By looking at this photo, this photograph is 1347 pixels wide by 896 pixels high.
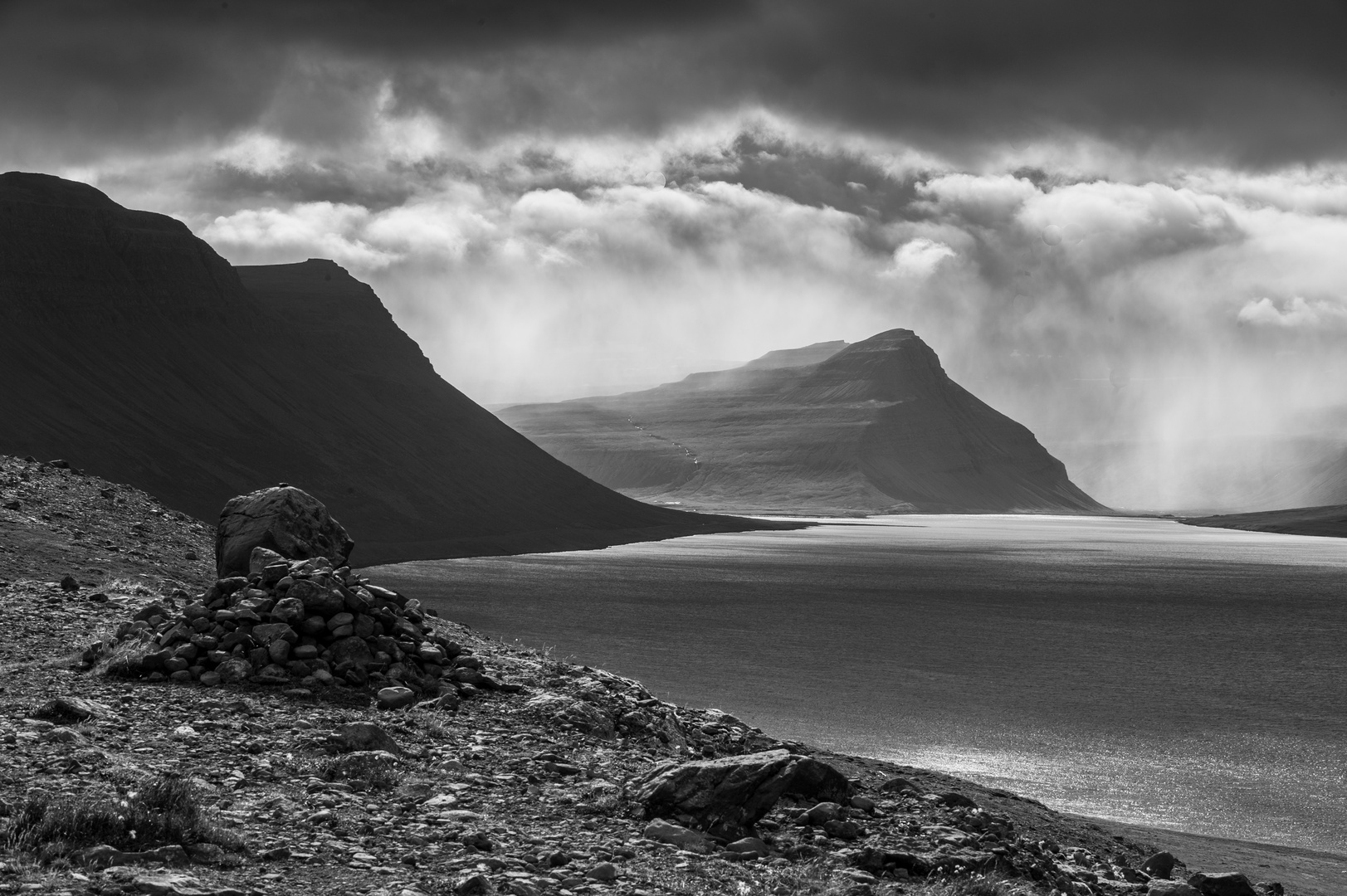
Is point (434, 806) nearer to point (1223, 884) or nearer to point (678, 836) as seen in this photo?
point (678, 836)

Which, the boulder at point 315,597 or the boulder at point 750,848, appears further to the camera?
the boulder at point 315,597

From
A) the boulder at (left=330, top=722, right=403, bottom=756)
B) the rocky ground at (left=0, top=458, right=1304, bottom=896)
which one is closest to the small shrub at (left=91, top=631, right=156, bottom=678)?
the rocky ground at (left=0, top=458, right=1304, bottom=896)

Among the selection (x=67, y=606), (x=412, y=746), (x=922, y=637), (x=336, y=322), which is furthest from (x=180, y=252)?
(x=412, y=746)

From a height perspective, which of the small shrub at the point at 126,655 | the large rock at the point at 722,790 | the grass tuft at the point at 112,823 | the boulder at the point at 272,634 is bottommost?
the large rock at the point at 722,790

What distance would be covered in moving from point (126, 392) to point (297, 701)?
12845cm

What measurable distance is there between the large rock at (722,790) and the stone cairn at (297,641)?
6.39 metres

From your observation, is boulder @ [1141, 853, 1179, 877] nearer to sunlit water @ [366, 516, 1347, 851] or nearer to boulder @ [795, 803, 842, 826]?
sunlit water @ [366, 516, 1347, 851]

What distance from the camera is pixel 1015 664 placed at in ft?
163

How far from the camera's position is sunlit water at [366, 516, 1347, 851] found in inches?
1118

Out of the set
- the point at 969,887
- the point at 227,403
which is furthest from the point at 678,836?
the point at 227,403

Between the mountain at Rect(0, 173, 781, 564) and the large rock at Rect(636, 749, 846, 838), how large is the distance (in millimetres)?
96582

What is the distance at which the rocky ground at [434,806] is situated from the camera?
9.91 m

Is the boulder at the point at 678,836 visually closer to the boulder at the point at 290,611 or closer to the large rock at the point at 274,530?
the boulder at the point at 290,611

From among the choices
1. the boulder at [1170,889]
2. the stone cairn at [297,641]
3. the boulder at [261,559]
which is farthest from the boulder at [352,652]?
the boulder at [1170,889]
